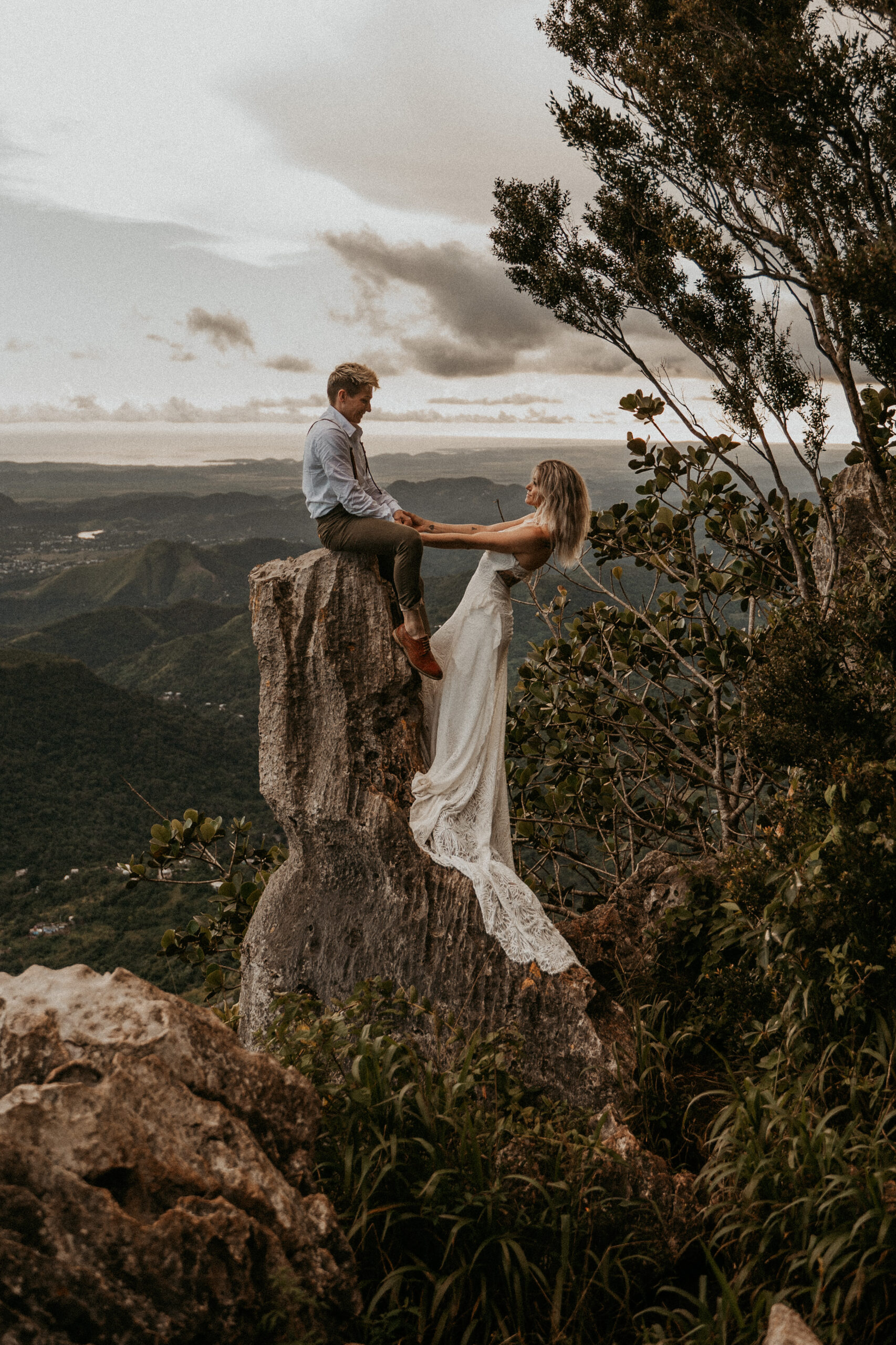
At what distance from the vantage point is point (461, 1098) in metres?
3.85

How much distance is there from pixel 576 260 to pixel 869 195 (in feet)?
8.12

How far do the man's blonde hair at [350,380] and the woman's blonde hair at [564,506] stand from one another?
1251 millimetres

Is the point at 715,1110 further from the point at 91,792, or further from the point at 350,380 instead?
the point at 91,792

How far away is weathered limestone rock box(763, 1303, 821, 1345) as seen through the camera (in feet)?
8.86

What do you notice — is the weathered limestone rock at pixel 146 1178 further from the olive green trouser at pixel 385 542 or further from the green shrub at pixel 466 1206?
the olive green trouser at pixel 385 542

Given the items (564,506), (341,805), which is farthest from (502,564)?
(341,805)

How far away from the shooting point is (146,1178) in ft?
8.79

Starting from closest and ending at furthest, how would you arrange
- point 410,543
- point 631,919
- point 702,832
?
point 410,543
point 631,919
point 702,832

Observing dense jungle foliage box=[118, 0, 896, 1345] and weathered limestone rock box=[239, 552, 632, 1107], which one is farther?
weathered limestone rock box=[239, 552, 632, 1107]

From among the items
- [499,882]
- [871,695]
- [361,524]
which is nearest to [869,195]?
[871,695]

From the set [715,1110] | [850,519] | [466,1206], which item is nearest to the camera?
[466,1206]

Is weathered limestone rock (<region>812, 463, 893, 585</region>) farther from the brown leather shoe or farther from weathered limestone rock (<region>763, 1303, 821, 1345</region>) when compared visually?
weathered limestone rock (<region>763, 1303, 821, 1345</region>)

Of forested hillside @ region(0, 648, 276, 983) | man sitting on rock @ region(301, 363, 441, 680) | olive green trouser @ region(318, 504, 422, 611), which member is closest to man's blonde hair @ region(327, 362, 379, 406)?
man sitting on rock @ region(301, 363, 441, 680)

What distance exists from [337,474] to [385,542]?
0.53 metres
